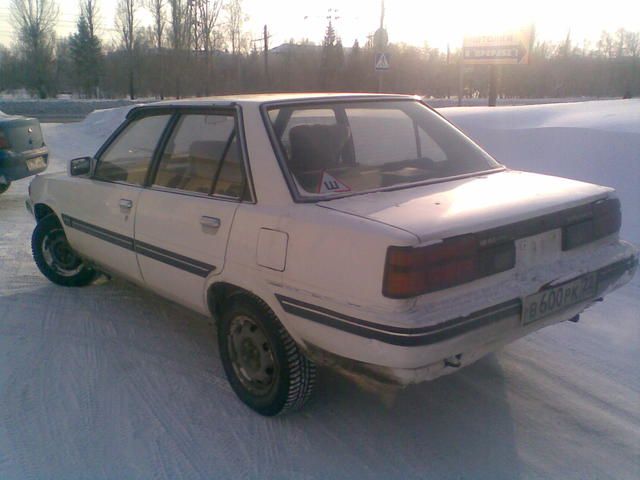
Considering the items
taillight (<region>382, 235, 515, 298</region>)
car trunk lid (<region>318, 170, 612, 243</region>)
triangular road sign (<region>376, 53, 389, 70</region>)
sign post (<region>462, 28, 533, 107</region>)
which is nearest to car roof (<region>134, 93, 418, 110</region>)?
car trunk lid (<region>318, 170, 612, 243</region>)

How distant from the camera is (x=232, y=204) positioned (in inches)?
129

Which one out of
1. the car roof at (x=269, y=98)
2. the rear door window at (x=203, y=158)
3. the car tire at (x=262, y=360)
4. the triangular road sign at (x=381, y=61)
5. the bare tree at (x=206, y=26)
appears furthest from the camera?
the bare tree at (x=206, y=26)

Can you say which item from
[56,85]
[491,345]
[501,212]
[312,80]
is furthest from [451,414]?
[56,85]

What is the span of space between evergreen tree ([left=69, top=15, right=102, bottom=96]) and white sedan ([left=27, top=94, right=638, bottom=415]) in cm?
5168

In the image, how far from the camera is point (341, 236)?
2.69 m

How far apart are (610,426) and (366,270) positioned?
1600mm

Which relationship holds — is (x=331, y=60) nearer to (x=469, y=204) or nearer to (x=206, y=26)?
(x=206, y=26)

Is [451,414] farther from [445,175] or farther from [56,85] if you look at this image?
[56,85]

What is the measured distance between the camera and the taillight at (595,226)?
3145mm

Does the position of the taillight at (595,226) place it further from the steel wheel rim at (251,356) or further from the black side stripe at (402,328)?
the steel wheel rim at (251,356)

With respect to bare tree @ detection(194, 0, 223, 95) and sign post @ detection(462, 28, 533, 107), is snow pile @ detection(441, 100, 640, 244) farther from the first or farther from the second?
bare tree @ detection(194, 0, 223, 95)

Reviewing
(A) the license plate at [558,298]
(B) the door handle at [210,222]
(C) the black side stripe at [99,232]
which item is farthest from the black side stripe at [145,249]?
(A) the license plate at [558,298]

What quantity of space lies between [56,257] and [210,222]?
2.65 metres

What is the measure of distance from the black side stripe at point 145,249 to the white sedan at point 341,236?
0.05 feet
